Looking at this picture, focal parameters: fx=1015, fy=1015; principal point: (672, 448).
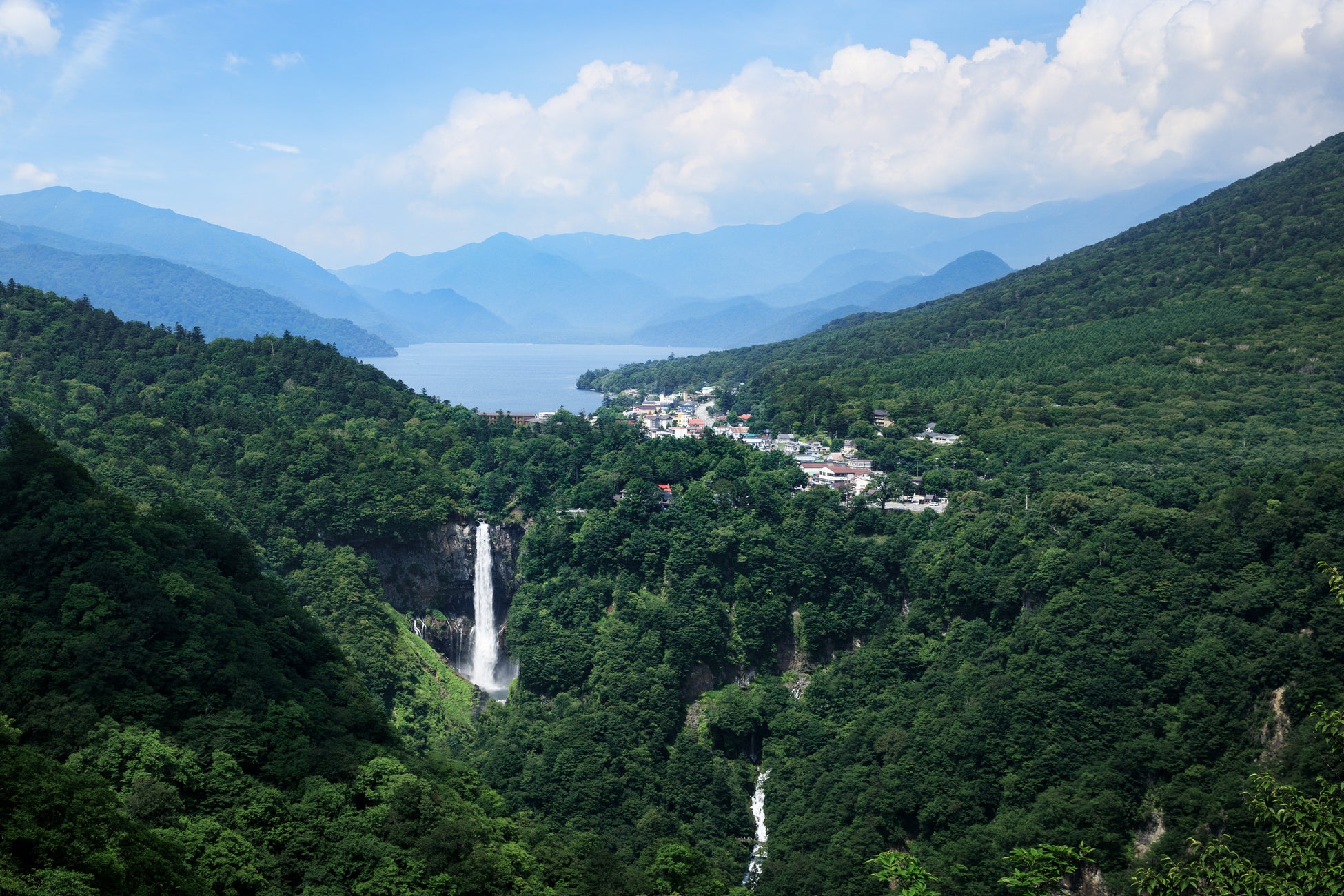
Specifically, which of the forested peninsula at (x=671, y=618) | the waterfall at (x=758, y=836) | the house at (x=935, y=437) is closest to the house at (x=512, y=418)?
the forested peninsula at (x=671, y=618)

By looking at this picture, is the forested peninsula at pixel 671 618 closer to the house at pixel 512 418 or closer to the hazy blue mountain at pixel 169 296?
the house at pixel 512 418

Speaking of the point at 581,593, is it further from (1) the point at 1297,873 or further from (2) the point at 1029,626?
(1) the point at 1297,873

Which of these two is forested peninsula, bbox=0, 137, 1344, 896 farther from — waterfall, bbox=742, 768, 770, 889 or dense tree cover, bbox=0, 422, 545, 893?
waterfall, bbox=742, 768, 770, 889

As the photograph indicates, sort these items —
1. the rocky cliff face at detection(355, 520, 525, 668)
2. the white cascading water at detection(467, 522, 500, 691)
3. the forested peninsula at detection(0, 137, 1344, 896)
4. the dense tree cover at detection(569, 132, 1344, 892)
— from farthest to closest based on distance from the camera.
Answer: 1. the white cascading water at detection(467, 522, 500, 691)
2. the rocky cliff face at detection(355, 520, 525, 668)
3. the dense tree cover at detection(569, 132, 1344, 892)
4. the forested peninsula at detection(0, 137, 1344, 896)

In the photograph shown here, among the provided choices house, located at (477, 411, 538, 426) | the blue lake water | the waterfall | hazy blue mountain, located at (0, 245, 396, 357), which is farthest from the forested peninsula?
hazy blue mountain, located at (0, 245, 396, 357)

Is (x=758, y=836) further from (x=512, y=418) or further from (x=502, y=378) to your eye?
(x=502, y=378)

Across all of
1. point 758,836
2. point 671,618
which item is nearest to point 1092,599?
point 758,836
